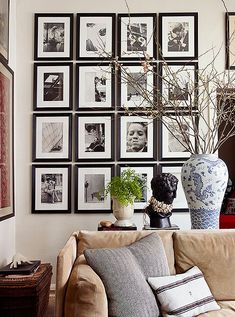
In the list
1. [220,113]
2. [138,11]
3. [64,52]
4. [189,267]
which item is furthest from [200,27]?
[189,267]

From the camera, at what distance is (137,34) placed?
4.56 metres

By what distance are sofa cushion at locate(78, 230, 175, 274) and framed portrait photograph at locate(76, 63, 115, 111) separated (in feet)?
6.02

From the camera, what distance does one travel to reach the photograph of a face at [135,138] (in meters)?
4.50

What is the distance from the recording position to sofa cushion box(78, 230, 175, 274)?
2.91m

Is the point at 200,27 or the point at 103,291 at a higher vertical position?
the point at 200,27

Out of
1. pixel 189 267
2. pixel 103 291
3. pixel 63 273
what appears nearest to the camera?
pixel 103 291

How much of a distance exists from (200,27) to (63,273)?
308 cm

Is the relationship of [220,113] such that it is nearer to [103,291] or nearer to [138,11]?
[103,291]

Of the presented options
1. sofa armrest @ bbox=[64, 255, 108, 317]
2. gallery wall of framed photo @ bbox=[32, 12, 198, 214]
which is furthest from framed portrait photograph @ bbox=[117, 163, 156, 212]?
sofa armrest @ bbox=[64, 255, 108, 317]

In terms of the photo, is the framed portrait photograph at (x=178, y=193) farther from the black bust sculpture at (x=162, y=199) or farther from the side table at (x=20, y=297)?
the side table at (x=20, y=297)

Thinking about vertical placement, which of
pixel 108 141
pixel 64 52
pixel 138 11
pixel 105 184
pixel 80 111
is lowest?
pixel 105 184

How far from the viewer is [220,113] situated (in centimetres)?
305

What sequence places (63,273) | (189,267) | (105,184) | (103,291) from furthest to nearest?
(105,184)
(189,267)
(63,273)
(103,291)

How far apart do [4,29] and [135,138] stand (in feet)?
5.22
